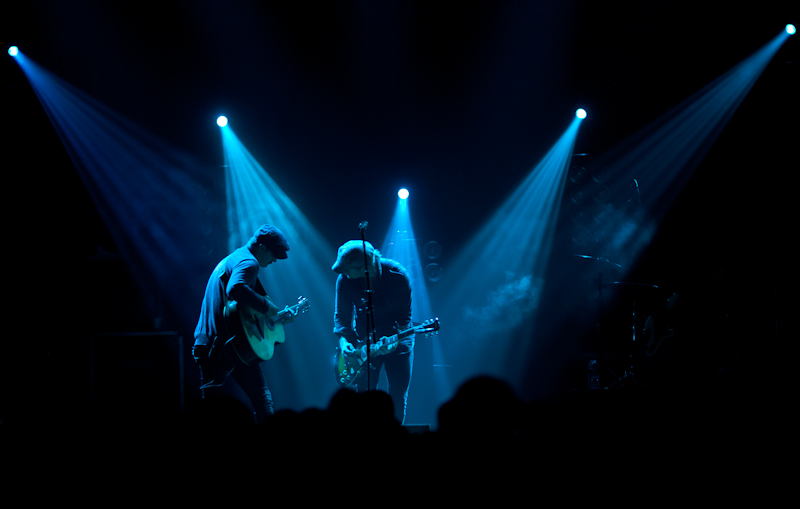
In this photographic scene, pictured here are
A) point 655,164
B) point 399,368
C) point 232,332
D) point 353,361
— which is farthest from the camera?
point 655,164

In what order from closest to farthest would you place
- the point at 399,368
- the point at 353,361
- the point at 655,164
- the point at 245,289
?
the point at 245,289, the point at 399,368, the point at 353,361, the point at 655,164

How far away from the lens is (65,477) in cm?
202

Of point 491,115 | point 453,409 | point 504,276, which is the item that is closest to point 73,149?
point 491,115

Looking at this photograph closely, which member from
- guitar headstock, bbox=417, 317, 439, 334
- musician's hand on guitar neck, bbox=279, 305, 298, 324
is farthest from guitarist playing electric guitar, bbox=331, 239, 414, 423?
musician's hand on guitar neck, bbox=279, 305, 298, 324

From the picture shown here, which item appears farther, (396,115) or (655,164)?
(655,164)

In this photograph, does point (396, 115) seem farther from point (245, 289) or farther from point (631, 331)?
point (631, 331)

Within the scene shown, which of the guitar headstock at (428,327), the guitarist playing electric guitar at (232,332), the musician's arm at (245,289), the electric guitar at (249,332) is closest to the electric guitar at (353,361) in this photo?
the guitar headstock at (428,327)

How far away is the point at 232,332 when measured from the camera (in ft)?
18.6

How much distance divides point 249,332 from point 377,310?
135 centimetres

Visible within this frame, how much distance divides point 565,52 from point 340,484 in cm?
691

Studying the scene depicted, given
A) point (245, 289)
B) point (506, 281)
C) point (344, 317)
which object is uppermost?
point (506, 281)

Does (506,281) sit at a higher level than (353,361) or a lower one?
higher

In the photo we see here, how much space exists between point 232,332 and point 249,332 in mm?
169

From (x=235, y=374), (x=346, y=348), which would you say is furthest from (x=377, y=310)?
(x=235, y=374)
